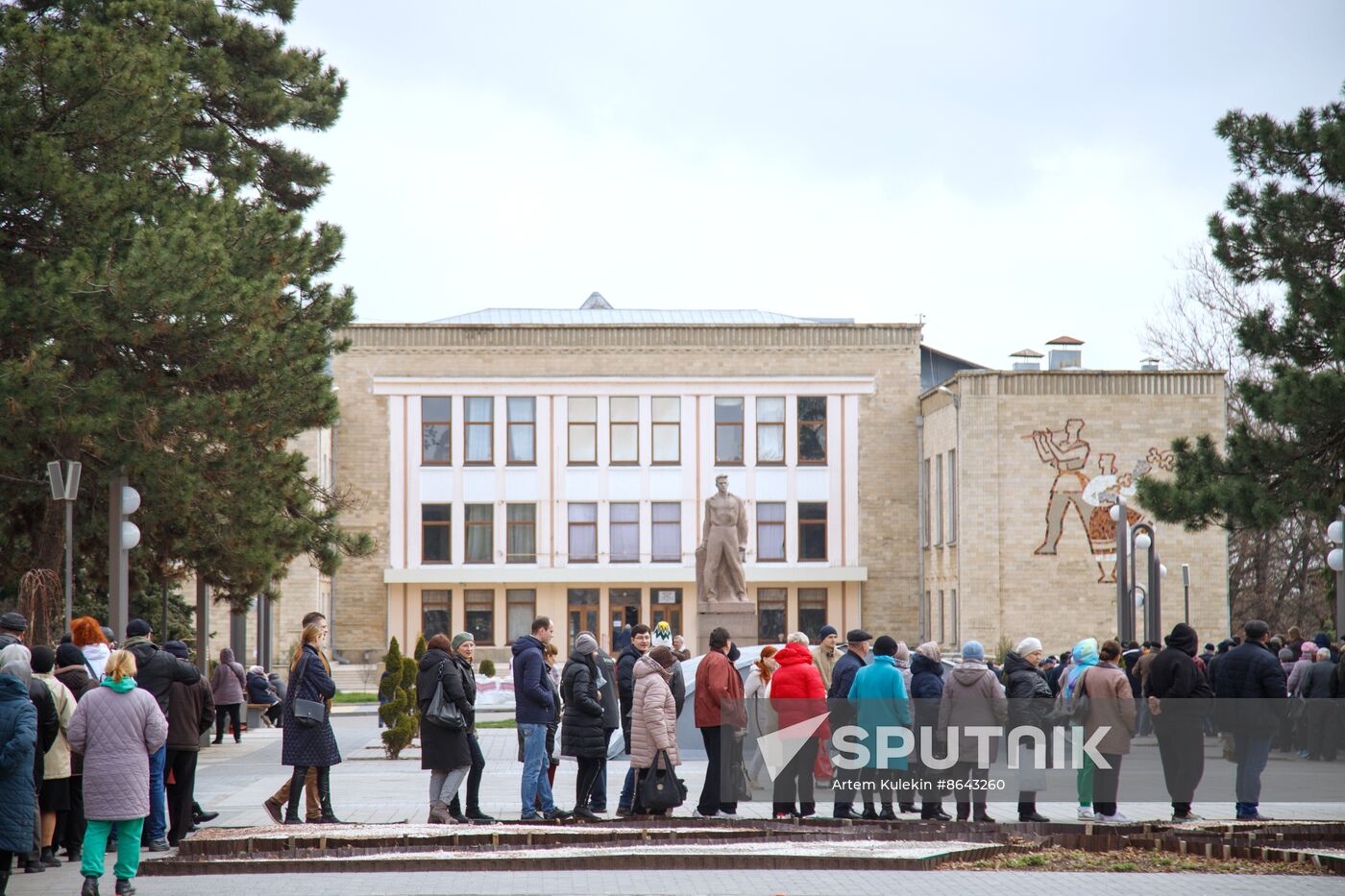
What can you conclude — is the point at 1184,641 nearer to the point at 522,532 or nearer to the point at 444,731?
the point at 444,731

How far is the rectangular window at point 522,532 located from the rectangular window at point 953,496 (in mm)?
12533

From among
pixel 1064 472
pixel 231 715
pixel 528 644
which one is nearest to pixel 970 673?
pixel 528 644

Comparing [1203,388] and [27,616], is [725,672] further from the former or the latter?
[1203,388]

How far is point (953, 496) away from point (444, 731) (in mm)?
37472

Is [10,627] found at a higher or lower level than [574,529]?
lower

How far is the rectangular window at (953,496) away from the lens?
49.3 metres

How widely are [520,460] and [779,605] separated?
9.02 m

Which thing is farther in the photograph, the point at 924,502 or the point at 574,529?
the point at 574,529

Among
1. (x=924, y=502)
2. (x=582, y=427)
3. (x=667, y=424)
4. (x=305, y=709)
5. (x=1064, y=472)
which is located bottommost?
(x=305, y=709)

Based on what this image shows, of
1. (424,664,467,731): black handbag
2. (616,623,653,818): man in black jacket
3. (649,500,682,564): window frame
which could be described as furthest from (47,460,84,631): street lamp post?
(649,500,682,564): window frame

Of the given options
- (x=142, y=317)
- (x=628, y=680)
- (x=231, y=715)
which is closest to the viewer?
(x=628, y=680)

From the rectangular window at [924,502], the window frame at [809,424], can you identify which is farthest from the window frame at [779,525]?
the rectangular window at [924,502]

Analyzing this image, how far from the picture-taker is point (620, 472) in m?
53.7

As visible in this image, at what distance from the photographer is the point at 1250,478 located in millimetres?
21859
